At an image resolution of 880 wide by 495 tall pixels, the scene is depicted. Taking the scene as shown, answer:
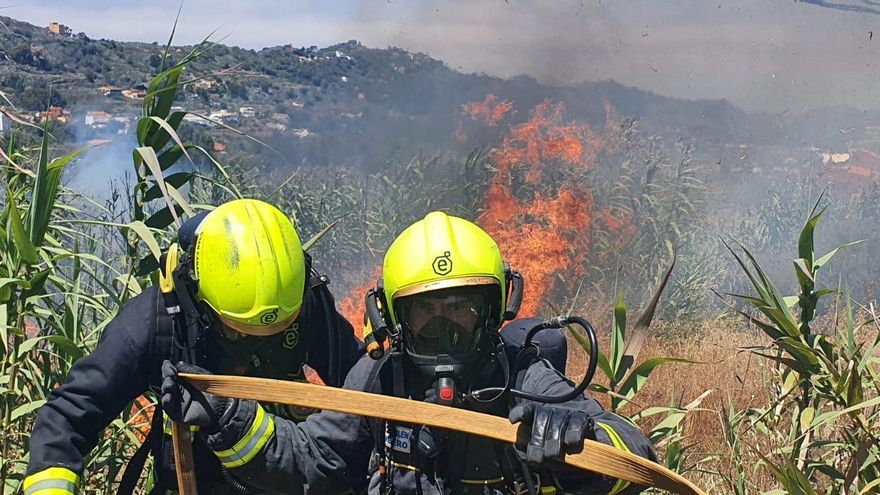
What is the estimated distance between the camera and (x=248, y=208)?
127 inches

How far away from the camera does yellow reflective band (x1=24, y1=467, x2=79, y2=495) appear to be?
2.88 m

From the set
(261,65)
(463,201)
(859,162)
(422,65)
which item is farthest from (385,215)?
(261,65)

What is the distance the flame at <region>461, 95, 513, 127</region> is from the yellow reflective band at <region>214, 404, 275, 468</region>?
12410 millimetres

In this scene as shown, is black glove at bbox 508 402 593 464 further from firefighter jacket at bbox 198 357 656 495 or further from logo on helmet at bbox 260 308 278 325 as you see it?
logo on helmet at bbox 260 308 278 325

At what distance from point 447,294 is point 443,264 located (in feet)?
0.26

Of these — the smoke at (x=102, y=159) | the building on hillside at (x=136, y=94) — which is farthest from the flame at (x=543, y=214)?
the building on hillside at (x=136, y=94)

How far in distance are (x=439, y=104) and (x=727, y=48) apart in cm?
637

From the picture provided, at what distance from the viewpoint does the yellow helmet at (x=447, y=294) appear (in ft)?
9.12

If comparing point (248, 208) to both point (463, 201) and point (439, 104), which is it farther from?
Answer: point (439, 104)

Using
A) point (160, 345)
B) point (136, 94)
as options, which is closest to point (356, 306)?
point (136, 94)

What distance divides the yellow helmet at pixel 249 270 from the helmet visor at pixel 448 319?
460 millimetres

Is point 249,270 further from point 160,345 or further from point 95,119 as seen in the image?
point 95,119

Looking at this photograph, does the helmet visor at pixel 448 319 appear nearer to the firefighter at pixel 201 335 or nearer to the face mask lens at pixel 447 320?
the face mask lens at pixel 447 320

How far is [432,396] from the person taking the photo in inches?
107
